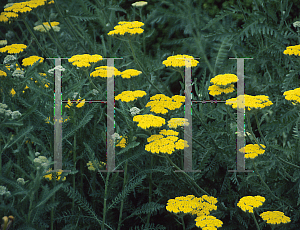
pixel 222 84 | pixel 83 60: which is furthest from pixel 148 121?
pixel 83 60

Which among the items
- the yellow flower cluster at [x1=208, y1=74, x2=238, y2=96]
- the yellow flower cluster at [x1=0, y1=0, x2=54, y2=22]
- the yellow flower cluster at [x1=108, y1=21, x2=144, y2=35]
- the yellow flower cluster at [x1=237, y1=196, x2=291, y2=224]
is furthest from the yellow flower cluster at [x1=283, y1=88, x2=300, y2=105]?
the yellow flower cluster at [x1=0, y1=0, x2=54, y2=22]

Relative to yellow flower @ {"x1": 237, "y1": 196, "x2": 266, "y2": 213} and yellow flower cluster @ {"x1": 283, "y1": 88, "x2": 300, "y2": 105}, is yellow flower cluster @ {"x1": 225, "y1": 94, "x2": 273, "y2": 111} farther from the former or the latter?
yellow flower @ {"x1": 237, "y1": 196, "x2": 266, "y2": 213}

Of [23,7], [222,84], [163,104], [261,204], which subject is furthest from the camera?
[23,7]

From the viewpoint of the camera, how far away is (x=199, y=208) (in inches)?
70.6

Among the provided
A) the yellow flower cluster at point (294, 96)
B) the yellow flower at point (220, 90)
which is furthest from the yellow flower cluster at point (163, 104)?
the yellow flower cluster at point (294, 96)

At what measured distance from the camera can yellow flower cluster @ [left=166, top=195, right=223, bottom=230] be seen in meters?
1.67

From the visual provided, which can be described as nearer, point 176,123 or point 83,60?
point 176,123

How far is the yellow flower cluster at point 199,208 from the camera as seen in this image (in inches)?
65.6

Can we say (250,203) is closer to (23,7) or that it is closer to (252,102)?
(252,102)

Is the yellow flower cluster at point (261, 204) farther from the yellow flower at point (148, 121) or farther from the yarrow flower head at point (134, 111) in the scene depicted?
the yarrow flower head at point (134, 111)

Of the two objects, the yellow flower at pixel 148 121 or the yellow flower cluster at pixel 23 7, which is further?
the yellow flower cluster at pixel 23 7

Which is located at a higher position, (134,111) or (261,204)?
(134,111)

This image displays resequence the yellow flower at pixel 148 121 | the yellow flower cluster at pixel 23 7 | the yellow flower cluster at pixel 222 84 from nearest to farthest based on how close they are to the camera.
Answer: the yellow flower at pixel 148 121 < the yellow flower cluster at pixel 222 84 < the yellow flower cluster at pixel 23 7

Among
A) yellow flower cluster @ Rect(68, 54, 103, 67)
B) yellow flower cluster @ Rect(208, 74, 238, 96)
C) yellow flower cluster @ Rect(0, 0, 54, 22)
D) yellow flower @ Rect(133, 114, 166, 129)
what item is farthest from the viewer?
yellow flower cluster @ Rect(0, 0, 54, 22)
